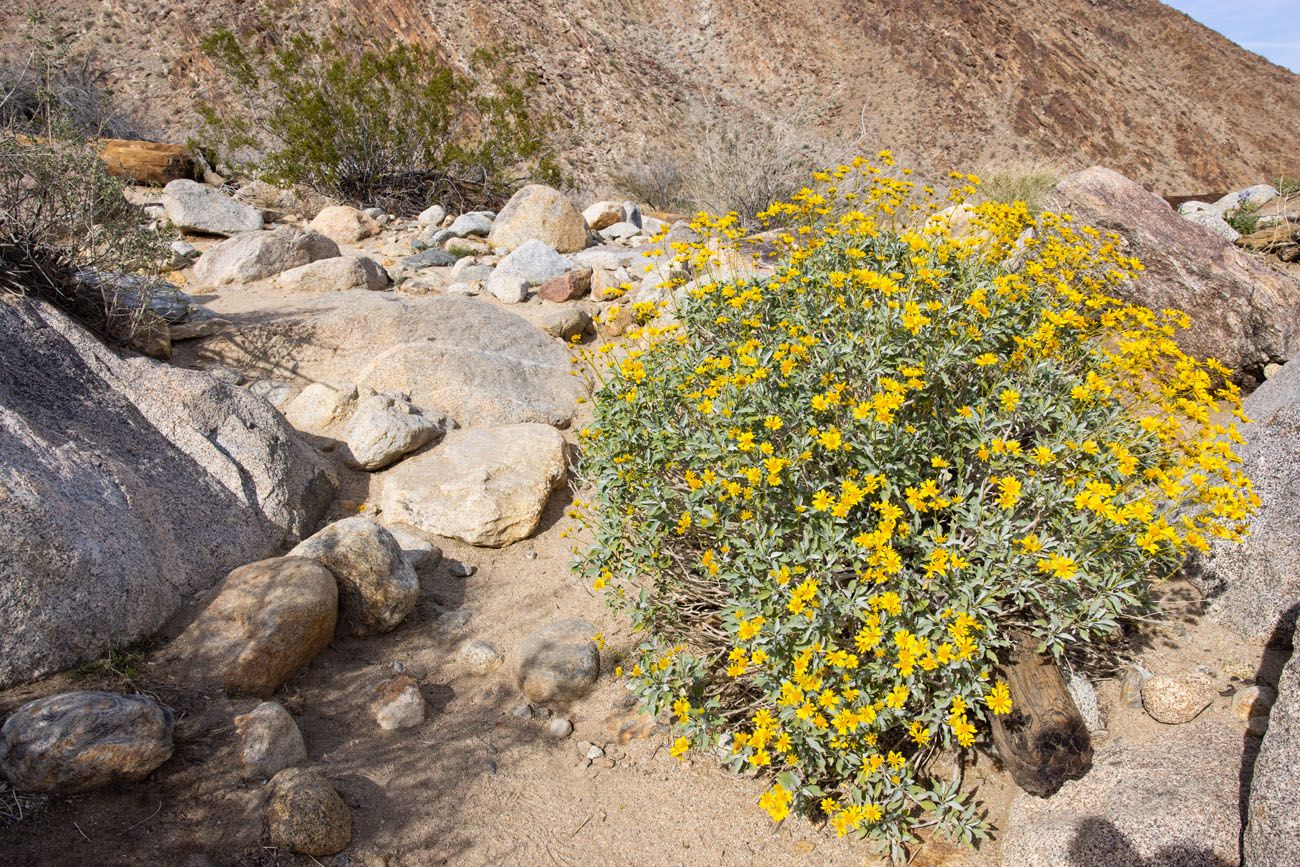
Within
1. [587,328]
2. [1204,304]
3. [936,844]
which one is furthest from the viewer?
[587,328]

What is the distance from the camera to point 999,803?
8.57 feet

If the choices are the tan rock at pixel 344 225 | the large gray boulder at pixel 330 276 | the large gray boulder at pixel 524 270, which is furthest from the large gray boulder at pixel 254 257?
the large gray boulder at pixel 524 270

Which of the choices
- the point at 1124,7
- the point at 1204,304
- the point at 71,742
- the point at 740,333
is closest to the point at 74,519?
the point at 71,742

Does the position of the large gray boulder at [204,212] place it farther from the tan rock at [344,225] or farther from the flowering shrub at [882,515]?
the flowering shrub at [882,515]

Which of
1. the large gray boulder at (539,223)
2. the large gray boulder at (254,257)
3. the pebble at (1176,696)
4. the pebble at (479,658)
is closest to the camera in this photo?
the pebble at (1176,696)

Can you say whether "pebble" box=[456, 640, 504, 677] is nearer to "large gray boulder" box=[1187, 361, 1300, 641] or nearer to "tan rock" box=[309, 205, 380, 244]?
"large gray boulder" box=[1187, 361, 1300, 641]

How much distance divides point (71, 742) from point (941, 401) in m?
3.02

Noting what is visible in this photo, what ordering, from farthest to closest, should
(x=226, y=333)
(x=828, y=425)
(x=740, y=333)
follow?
(x=226, y=333), (x=740, y=333), (x=828, y=425)

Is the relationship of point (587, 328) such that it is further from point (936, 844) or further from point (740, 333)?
point (936, 844)

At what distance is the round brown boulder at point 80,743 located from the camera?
2.25 meters

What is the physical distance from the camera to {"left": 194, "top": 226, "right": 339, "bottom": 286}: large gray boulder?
21.4 feet

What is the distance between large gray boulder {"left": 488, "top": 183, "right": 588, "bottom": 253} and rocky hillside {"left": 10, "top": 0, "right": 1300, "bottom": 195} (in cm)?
916

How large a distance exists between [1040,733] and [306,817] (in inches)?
87.9

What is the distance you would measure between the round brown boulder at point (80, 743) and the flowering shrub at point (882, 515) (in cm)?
154
